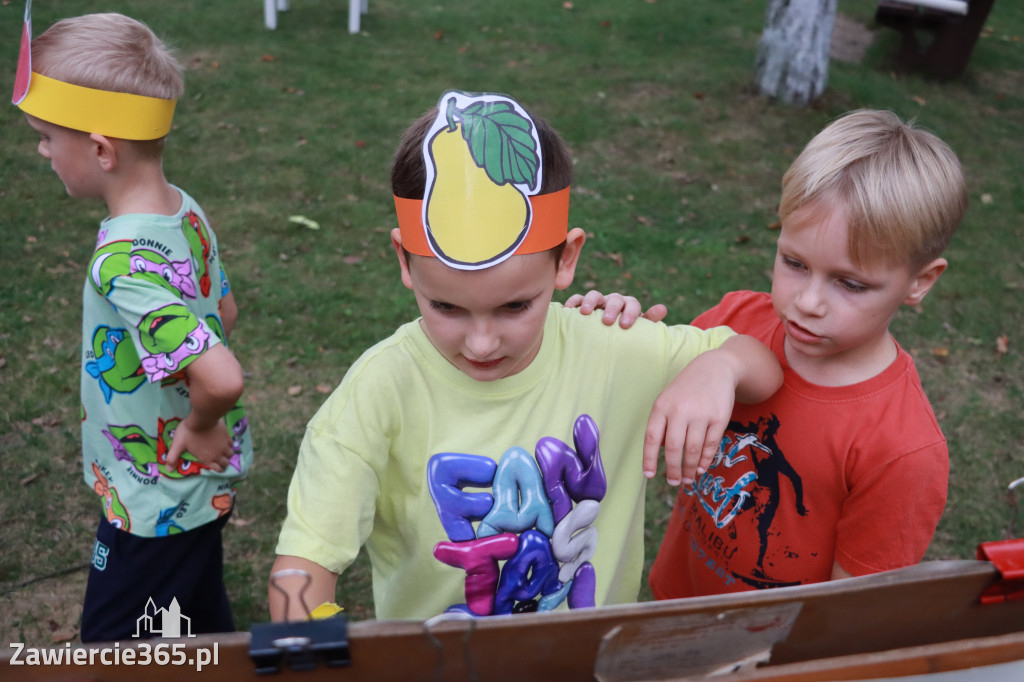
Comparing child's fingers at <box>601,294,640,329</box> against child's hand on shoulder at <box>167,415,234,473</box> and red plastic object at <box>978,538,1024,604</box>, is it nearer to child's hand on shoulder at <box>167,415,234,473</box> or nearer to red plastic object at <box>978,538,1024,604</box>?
red plastic object at <box>978,538,1024,604</box>

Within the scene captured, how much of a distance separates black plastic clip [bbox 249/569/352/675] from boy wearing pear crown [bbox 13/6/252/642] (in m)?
1.37

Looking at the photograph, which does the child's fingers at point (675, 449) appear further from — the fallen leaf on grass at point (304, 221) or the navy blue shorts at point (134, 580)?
the fallen leaf on grass at point (304, 221)

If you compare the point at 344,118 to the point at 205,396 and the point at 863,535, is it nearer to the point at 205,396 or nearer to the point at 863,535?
the point at 205,396

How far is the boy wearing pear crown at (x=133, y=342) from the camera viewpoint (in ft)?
7.29

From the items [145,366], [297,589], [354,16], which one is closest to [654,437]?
[297,589]

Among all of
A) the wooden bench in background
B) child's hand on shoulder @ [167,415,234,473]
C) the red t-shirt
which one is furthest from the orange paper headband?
the wooden bench in background

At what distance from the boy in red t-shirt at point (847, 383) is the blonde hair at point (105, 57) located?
Answer: 1783 millimetres

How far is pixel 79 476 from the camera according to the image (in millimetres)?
3818

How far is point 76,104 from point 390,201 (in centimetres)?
421

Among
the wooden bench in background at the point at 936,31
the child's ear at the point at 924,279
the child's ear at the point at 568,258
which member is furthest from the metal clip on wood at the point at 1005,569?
the wooden bench in background at the point at 936,31

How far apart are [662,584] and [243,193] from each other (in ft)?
16.5

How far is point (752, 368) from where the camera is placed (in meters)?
1.71

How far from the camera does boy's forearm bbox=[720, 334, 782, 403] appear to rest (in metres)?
1.69

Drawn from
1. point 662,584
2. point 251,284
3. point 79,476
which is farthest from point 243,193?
point 662,584
